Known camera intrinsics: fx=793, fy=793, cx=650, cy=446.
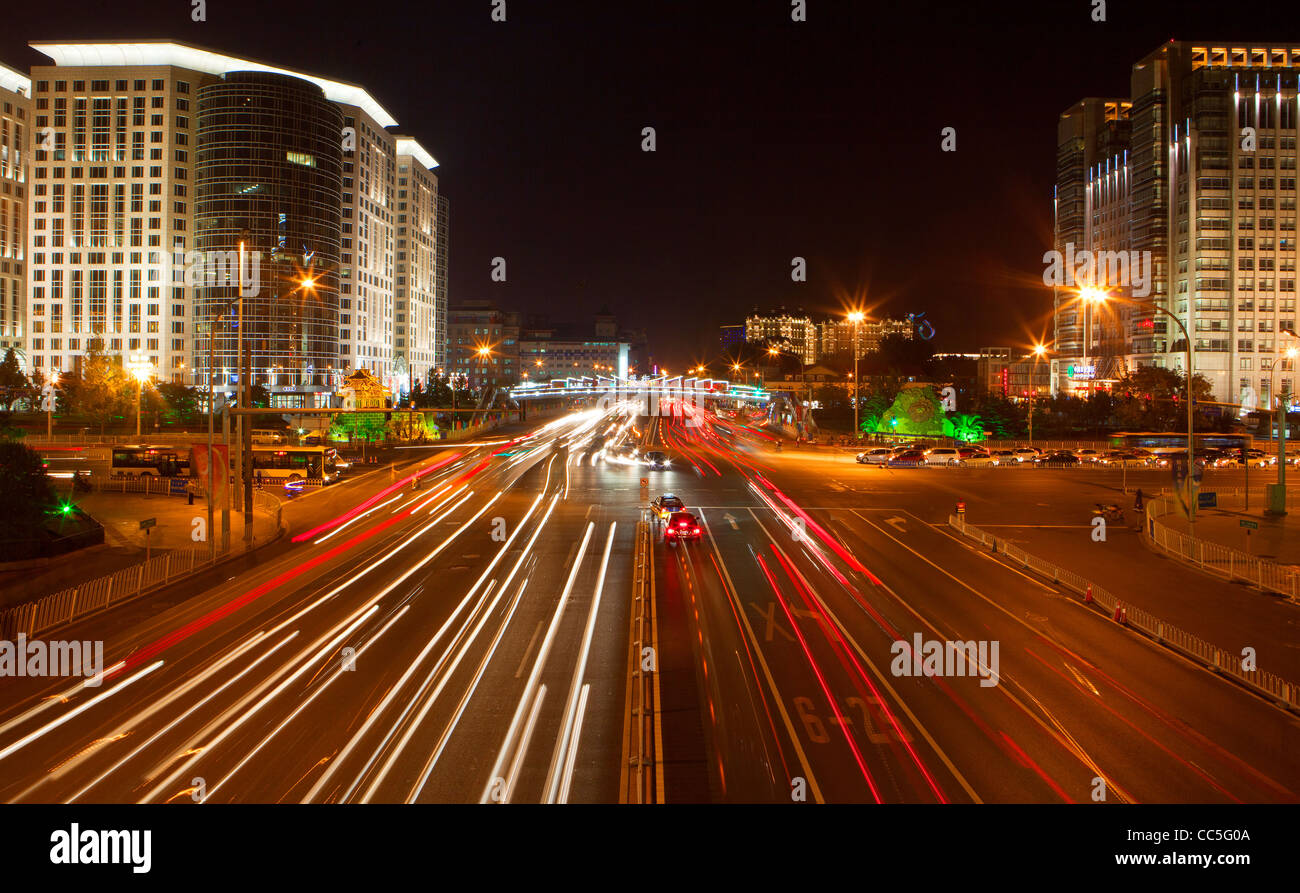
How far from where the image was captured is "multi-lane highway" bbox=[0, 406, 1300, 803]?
9141mm

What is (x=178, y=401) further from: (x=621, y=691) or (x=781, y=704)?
(x=781, y=704)

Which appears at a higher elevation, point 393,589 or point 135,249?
point 135,249

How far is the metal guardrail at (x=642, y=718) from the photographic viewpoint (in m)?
8.66

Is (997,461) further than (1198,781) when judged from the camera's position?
Yes

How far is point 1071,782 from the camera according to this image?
9.14 m

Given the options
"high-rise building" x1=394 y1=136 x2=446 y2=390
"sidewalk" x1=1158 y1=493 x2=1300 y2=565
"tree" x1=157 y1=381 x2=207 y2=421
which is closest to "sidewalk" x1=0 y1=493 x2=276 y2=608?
"sidewalk" x1=1158 y1=493 x2=1300 y2=565

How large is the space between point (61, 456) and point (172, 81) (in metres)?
67.2

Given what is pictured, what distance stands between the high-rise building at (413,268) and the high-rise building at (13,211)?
48903mm

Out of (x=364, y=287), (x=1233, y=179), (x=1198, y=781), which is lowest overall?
(x=1198, y=781)

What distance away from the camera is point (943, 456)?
5284cm

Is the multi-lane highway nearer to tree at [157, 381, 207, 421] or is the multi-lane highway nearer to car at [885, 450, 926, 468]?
car at [885, 450, 926, 468]
